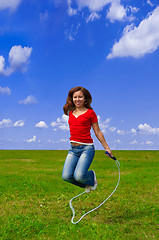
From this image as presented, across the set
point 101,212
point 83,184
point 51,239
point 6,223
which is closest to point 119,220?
point 101,212

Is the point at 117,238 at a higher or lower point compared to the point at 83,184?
lower

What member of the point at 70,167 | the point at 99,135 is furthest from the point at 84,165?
the point at 99,135

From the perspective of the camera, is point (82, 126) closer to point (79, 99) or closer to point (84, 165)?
point (79, 99)

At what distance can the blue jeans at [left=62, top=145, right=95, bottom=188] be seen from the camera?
7.20m

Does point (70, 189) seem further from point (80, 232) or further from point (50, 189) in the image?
point (80, 232)

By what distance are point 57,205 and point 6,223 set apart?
2.47m

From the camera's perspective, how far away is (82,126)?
7.42 metres

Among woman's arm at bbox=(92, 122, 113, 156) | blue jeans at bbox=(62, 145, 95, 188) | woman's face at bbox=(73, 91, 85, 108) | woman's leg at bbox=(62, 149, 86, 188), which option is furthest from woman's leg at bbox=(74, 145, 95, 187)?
woman's face at bbox=(73, 91, 85, 108)

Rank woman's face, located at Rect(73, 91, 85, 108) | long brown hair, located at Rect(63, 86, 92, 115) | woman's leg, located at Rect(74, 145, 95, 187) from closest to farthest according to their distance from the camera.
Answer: woman's leg, located at Rect(74, 145, 95, 187) → woman's face, located at Rect(73, 91, 85, 108) → long brown hair, located at Rect(63, 86, 92, 115)

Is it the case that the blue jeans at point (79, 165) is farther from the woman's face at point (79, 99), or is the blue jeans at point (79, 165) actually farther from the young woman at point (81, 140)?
the woman's face at point (79, 99)

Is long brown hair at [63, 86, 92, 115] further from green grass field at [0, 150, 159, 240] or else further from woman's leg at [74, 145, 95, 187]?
green grass field at [0, 150, 159, 240]

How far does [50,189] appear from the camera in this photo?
1314cm

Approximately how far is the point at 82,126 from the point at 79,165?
112 cm

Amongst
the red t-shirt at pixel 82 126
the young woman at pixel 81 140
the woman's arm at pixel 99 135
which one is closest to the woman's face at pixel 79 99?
the young woman at pixel 81 140
